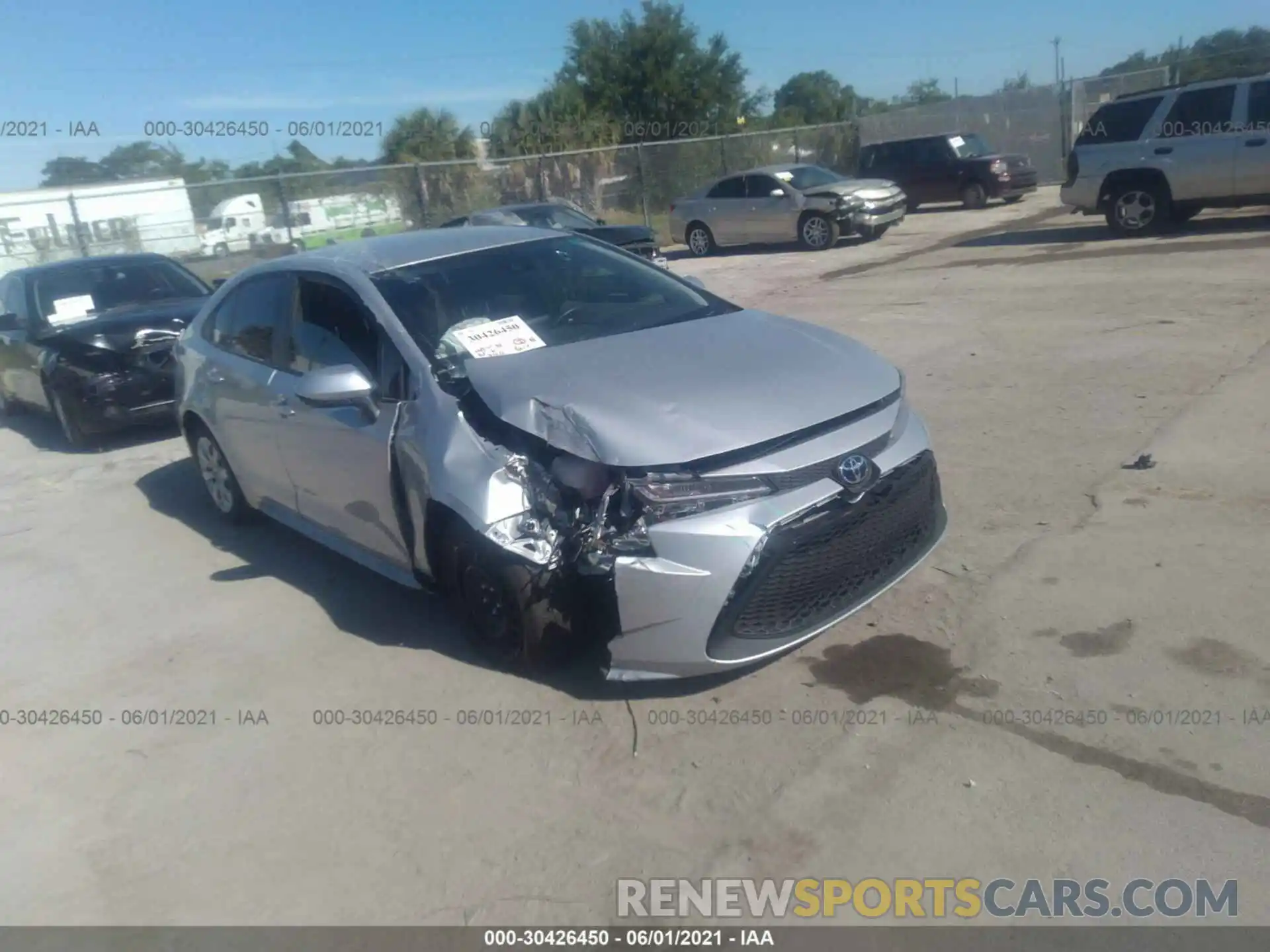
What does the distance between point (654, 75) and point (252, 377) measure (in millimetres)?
38695

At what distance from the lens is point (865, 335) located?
1040 cm

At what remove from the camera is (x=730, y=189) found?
21125mm

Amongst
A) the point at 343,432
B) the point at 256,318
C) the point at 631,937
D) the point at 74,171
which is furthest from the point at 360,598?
the point at 74,171

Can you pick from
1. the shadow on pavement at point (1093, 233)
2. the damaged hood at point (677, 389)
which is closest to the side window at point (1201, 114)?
the shadow on pavement at point (1093, 233)

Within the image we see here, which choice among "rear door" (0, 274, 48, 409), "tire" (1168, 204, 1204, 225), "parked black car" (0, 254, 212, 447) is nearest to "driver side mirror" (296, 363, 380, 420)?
"parked black car" (0, 254, 212, 447)

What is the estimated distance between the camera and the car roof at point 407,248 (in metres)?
5.20

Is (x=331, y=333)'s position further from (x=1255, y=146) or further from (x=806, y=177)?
(x=806, y=177)

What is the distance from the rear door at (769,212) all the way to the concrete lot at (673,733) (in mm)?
13954

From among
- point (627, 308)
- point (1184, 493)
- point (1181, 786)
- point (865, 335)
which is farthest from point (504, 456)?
point (865, 335)

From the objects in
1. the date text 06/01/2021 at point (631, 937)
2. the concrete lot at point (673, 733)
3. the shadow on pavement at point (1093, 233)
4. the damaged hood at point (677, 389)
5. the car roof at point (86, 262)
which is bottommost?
the date text 06/01/2021 at point (631, 937)

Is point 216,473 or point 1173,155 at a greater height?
point 1173,155

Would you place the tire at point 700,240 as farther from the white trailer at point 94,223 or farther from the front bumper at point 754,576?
the front bumper at point 754,576

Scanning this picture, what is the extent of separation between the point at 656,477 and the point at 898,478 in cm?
103

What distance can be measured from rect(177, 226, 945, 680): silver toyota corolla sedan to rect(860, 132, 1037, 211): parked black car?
65.9 ft
